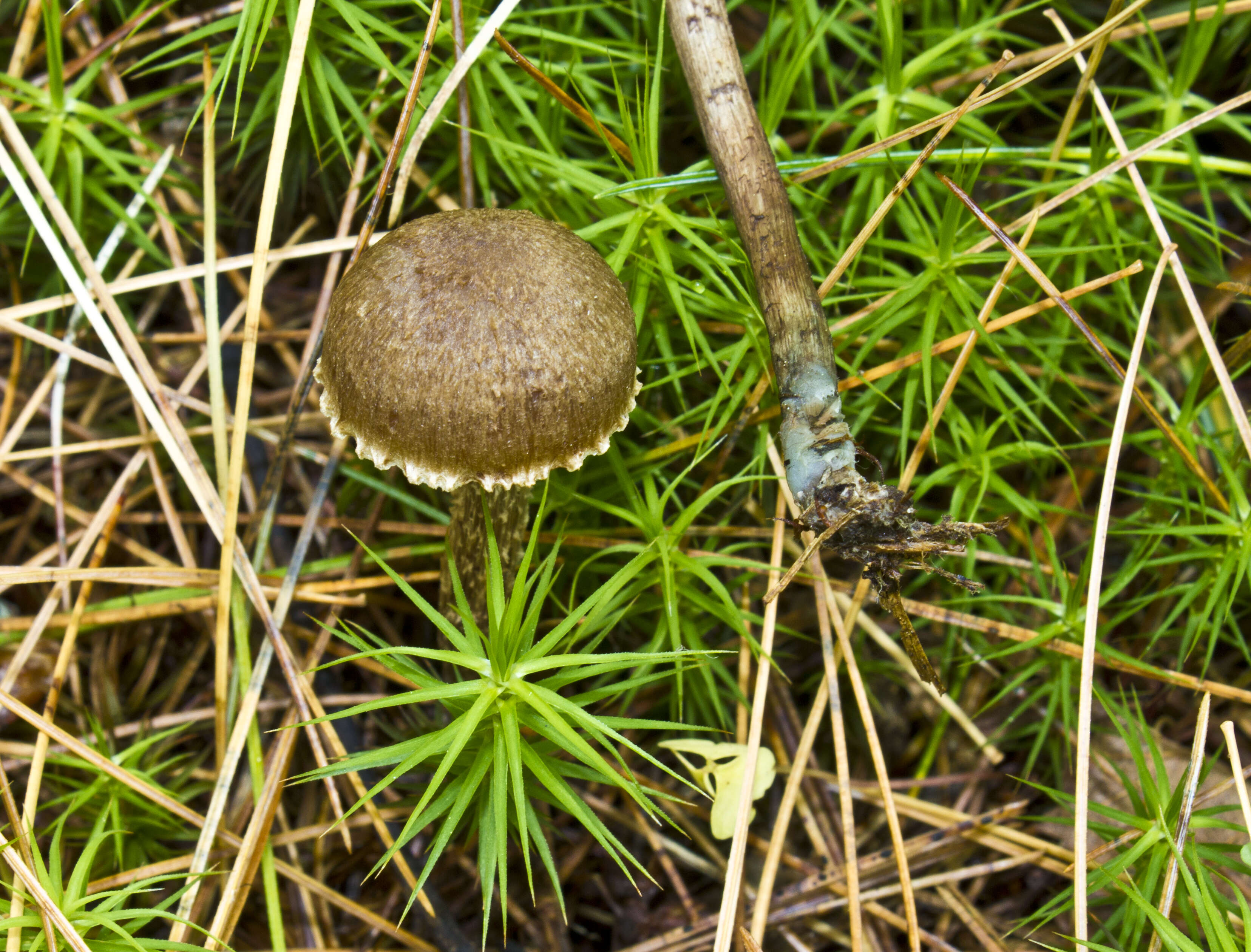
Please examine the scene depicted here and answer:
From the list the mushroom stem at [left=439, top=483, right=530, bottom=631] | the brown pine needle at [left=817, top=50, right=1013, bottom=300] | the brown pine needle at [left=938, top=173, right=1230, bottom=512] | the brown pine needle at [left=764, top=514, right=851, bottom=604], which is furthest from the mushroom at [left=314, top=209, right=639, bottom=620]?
the brown pine needle at [left=938, top=173, right=1230, bottom=512]

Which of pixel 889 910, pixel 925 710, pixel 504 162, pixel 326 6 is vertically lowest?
pixel 889 910

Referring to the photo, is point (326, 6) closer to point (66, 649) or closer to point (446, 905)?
point (66, 649)

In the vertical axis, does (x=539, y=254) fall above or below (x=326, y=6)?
below

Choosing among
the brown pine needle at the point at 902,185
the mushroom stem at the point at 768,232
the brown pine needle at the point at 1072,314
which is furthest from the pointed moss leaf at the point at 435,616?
the brown pine needle at the point at 1072,314

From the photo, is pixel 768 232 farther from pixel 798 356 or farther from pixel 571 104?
pixel 571 104

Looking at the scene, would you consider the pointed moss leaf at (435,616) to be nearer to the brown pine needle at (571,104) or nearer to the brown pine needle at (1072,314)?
the brown pine needle at (571,104)

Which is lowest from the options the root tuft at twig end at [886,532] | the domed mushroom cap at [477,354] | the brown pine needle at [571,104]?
the root tuft at twig end at [886,532]

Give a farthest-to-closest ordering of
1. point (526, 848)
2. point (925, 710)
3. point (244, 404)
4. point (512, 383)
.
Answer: point (925, 710) < point (244, 404) < point (526, 848) < point (512, 383)

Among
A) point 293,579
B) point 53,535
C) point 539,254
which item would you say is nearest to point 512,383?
point 539,254
